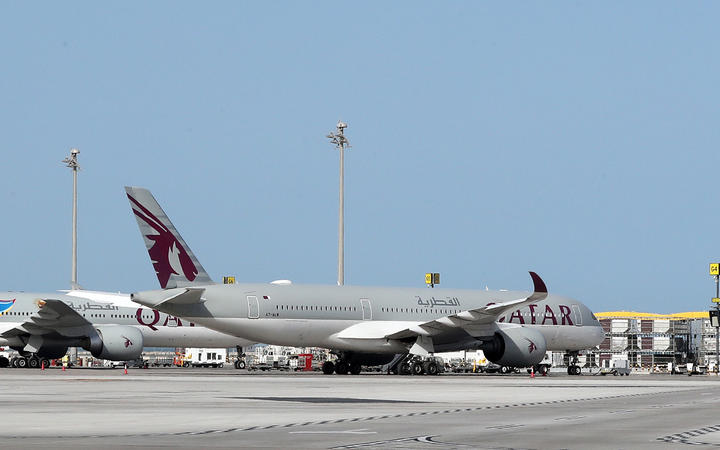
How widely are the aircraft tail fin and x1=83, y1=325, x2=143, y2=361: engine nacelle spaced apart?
11369 mm

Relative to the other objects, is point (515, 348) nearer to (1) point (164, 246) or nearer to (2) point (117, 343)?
(1) point (164, 246)

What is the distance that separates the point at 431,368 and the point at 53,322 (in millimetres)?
21374

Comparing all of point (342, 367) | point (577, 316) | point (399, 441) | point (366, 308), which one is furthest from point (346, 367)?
point (399, 441)

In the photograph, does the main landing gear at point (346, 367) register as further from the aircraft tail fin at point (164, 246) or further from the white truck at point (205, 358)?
the white truck at point (205, 358)

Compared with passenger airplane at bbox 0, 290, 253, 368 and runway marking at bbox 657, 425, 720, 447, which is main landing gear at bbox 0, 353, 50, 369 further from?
runway marking at bbox 657, 425, 720, 447

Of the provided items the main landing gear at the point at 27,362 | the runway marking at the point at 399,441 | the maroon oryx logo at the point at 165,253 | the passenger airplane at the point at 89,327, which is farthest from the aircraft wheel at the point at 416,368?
the runway marking at the point at 399,441

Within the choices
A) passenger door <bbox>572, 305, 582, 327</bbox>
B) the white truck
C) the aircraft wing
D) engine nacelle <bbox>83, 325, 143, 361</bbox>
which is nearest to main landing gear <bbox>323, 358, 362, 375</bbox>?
engine nacelle <bbox>83, 325, 143, 361</bbox>

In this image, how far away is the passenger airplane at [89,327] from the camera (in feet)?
215

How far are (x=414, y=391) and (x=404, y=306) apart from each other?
2387 centimetres

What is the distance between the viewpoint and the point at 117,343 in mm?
65125

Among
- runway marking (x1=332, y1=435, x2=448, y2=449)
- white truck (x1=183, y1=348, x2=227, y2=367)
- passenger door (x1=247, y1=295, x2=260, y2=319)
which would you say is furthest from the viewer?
white truck (x1=183, y1=348, x2=227, y2=367)

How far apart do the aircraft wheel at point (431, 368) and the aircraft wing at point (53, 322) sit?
19.1 metres

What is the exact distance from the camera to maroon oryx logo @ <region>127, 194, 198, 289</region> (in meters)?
54.8

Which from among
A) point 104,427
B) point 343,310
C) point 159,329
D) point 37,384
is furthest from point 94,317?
point 104,427
